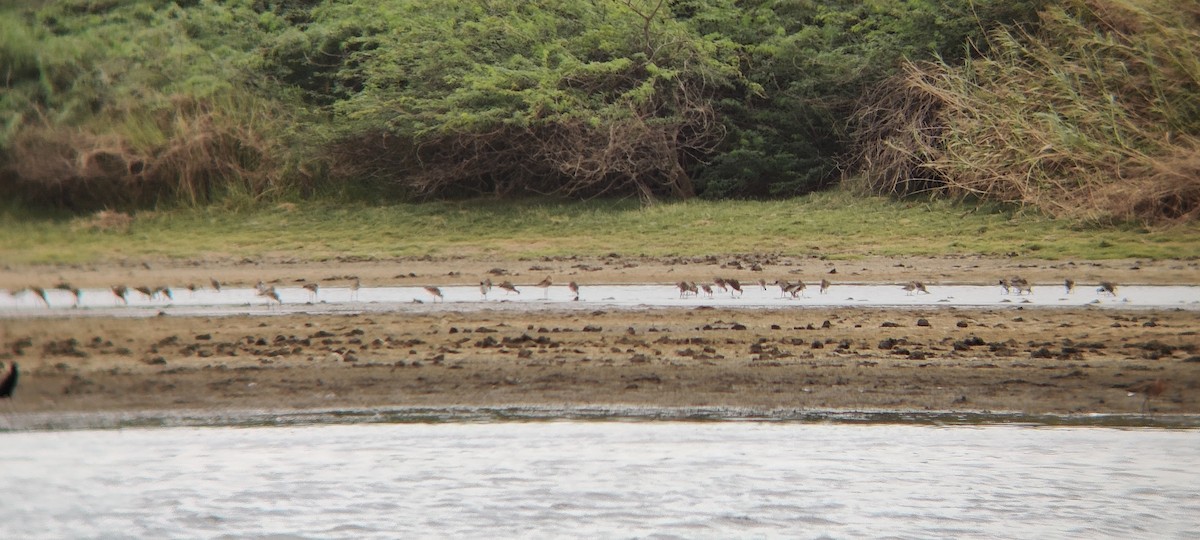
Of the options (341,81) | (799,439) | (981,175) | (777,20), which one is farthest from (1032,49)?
(799,439)

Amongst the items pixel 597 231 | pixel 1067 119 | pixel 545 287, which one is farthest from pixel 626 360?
pixel 1067 119

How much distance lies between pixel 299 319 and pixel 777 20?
9.67 m

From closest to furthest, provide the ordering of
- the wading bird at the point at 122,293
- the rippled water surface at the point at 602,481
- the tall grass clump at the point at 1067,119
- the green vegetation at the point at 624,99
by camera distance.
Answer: the rippled water surface at the point at 602,481 < the wading bird at the point at 122,293 < the tall grass clump at the point at 1067,119 < the green vegetation at the point at 624,99

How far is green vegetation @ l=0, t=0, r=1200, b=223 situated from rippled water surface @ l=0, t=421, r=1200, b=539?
815cm

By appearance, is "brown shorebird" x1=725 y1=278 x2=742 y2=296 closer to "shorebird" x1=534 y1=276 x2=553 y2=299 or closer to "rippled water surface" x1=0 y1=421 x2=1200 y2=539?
"shorebird" x1=534 y1=276 x2=553 y2=299

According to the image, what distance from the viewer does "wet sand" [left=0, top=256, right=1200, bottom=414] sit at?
8.11 meters

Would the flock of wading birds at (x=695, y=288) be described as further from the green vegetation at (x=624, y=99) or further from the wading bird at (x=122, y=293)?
the green vegetation at (x=624, y=99)

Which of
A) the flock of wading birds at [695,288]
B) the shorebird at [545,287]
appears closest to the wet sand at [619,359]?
the flock of wading birds at [695,288]

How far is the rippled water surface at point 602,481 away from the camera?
21.5 feet

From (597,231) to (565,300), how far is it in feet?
15.3

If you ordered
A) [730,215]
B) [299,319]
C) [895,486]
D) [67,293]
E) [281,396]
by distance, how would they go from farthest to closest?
1. [730,215]
2. [67,293]
3. [299,319]
4. [281,396]
5. [895,486]

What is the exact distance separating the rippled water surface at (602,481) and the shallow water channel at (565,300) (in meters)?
3.33

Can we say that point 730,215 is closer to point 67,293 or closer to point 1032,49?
point 1032,49

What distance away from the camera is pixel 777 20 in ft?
59.8
